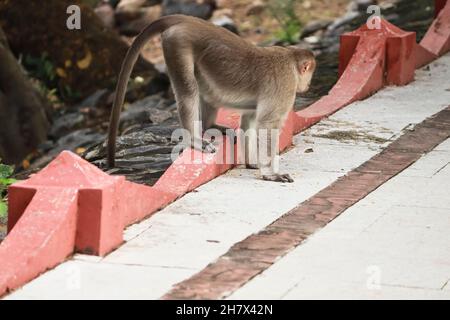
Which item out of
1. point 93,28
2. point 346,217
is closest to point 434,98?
Result: point 346,217

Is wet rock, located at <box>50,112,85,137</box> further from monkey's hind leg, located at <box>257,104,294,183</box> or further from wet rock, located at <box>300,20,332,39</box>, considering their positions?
monkey's hind leg, located at <box>257,104,294,183</box>

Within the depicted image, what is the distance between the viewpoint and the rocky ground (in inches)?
353

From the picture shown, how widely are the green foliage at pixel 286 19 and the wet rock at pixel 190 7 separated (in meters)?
1.07

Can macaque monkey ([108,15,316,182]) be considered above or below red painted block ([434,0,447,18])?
above

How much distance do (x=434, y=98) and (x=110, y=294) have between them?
16.4ft

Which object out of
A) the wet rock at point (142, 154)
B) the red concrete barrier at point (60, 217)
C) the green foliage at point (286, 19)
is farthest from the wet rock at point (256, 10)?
the red concrete barrier at point (60, 217)

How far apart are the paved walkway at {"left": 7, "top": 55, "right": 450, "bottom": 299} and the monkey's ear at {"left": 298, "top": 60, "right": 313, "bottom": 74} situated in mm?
644

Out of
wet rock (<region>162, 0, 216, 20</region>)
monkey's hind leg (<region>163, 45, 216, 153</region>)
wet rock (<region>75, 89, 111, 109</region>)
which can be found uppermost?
monkey's hind leg (<region>163, 45, 216, 153</region>)

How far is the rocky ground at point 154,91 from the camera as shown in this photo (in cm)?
898

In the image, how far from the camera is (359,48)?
10.4 metres

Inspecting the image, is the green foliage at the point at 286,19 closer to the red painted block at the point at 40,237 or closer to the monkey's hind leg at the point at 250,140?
the monkey's hind leg at the point at 250,140

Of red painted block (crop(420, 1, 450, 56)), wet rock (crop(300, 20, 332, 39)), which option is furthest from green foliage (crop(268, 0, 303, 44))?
red painted block (crop(420, 1, 450, 56))

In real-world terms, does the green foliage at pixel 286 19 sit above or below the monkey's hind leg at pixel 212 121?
below

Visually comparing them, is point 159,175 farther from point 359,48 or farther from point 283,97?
point 359,48
